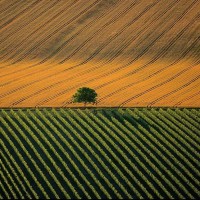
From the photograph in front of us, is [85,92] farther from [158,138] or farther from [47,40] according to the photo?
[47,40]

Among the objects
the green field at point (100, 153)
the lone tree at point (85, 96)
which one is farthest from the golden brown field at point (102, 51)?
the green field at point (100, 153)

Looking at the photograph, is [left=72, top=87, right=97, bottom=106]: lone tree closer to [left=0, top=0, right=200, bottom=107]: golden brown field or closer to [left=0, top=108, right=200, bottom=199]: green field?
[left=0, top=108, right=200, bottom=199]: green field

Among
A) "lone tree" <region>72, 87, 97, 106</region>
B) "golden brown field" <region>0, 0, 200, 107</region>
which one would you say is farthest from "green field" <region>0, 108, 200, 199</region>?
"golden brown field" <region>0, 0, 200, 107</region>

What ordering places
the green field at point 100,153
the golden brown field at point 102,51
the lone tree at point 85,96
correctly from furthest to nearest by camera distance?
the golden brown field at point 102,51 < the lone tree at point 85,96 < the green field at point 100,153

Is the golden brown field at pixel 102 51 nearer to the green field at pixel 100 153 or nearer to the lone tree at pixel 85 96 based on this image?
the lone tree at pixel 85 96

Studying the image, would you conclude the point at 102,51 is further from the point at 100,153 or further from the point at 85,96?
the point at 100,153

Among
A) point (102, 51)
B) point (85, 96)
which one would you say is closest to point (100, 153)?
point (85, 96)
